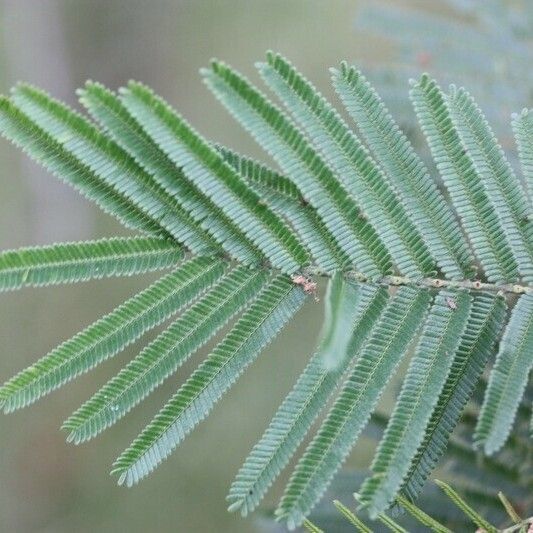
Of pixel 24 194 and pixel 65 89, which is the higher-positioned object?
pixel 65 89

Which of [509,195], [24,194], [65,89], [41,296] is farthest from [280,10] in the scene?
[509,195]

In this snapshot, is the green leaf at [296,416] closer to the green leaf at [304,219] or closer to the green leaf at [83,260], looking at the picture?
the green leaf at [304,219]

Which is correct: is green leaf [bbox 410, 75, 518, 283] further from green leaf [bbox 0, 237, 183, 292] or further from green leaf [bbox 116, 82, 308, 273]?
green leaf [bbox 0, 237, 183, 292]

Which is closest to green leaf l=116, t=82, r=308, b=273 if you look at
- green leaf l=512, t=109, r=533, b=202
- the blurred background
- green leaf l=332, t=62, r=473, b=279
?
green leaf l=332, t=62, r=473, b=279

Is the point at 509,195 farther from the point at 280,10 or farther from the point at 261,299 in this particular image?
the point at 280,10

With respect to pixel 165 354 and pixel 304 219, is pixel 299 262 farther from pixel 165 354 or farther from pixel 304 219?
pixel 165 354

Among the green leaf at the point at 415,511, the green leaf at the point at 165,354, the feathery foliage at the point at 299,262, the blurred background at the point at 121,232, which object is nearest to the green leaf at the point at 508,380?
the feathery foliage at the point at 299,262

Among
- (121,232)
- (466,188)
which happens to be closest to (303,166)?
(466,188)
